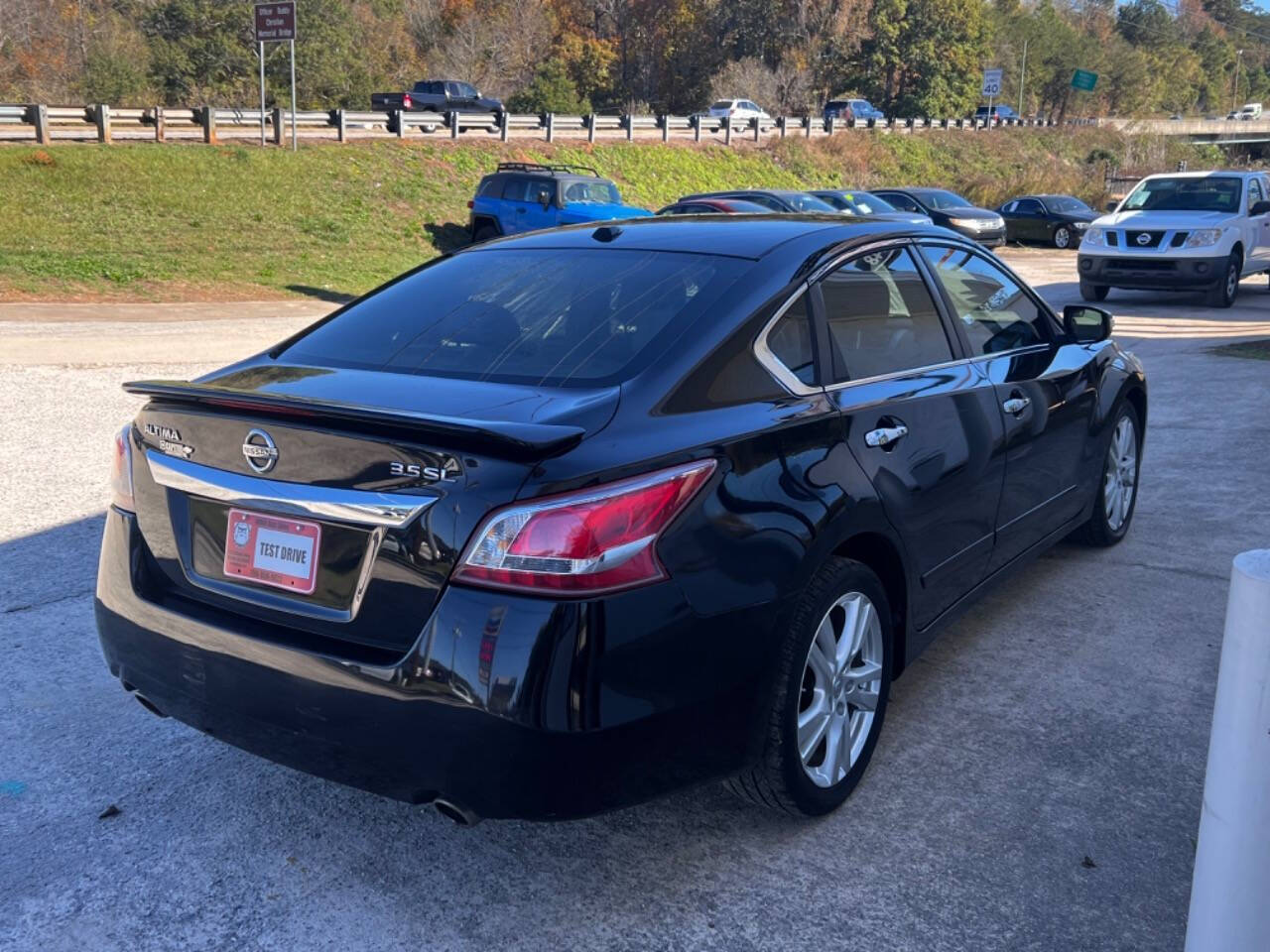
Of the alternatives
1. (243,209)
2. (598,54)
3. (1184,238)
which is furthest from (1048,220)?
(598,54)

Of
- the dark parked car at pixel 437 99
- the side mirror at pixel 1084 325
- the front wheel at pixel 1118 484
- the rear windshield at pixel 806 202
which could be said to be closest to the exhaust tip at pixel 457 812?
the side mirror at pixel 1084 325

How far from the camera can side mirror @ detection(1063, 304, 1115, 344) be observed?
16.7 ft

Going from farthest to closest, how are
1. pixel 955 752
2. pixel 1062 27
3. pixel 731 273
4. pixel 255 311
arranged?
1. pixel 1062 27
2. pixel 255 311
3. pixel 955 752
4. pixel 731 273

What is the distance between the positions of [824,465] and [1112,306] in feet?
50.9

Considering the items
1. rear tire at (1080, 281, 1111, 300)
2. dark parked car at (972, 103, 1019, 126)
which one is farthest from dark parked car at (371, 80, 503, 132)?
dark parked car at (972, 103, 1019, 126)

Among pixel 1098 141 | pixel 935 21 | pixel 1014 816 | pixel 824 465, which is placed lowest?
pixel 1014 816

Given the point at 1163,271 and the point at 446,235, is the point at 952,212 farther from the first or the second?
the point at 446,235

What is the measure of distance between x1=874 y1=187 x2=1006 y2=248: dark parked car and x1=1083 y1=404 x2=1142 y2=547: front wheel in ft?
68.5

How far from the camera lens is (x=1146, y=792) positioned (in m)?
3.43

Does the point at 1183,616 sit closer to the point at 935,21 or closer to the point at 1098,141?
the point at 935,21

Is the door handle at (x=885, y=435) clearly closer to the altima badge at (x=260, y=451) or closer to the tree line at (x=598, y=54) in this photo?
the altima badge at (x=260, y=451)

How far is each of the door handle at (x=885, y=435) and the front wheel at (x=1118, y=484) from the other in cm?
222

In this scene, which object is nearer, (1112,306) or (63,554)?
(63,554)

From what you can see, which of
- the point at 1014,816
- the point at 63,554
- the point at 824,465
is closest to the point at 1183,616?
the point at 1014,816
